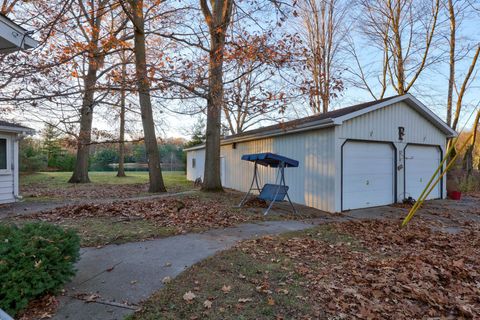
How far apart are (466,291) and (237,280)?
2.70m

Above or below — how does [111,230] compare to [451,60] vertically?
below

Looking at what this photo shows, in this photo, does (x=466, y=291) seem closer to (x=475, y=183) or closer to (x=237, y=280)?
(x=237, y=280)

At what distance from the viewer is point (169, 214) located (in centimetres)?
678

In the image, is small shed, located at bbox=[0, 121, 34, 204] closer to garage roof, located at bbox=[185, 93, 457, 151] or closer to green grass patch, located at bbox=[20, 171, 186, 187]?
green grass patch, located at bbox=[20, 171, 186, 187]

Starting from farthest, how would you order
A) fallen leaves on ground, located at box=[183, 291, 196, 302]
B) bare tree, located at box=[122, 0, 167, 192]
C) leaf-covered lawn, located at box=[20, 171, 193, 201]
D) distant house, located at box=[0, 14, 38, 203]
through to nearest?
leaf-covered lawn, located at box=[20, 171, 193, 201]
bare tree, located at box=[122, 0, 167, 192]
distant house, located at box=[0, 14, 38, 203]
fallen leaves on ground, located at box=[183, 291, 196, 302]

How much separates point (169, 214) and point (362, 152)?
638 cm

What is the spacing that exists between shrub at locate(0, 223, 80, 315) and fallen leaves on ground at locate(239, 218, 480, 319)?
95.8 inches

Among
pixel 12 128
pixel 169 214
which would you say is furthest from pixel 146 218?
pixel 12 128

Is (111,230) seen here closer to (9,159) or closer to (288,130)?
(9,159)

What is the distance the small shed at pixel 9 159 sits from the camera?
322 inches

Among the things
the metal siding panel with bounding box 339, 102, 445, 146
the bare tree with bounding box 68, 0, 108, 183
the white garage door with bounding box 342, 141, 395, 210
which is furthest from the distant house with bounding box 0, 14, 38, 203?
the white garage door with bounding box 342, 141, 395, 210

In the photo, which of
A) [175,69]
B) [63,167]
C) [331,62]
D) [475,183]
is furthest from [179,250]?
[63,167]

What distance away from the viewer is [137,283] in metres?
3.19

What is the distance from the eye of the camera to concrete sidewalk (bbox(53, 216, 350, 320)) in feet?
8.85
